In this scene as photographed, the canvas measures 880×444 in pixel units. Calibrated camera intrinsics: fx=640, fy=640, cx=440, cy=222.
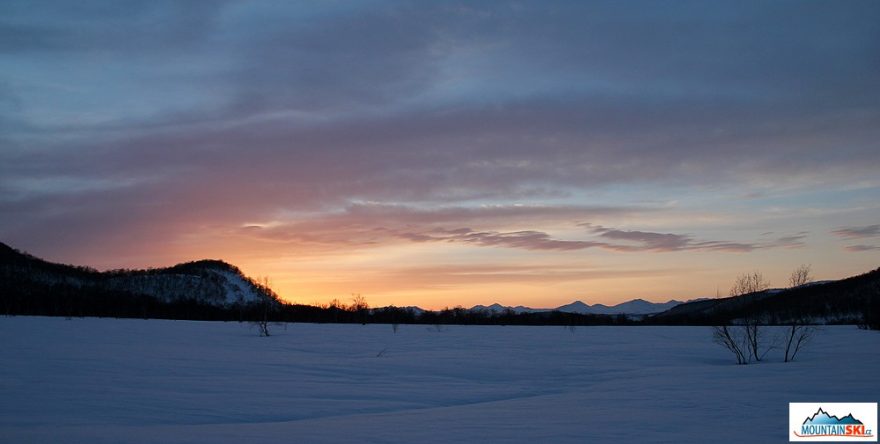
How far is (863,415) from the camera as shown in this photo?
10.2 meters

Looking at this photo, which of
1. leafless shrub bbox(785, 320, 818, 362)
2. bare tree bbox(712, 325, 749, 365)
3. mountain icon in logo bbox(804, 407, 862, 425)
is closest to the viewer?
mountain icon in logo bbox(804, 407, 862, 425)

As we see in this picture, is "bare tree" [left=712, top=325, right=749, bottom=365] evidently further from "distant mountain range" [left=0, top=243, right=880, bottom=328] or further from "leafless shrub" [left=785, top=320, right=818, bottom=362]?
"distant mountain range" [left=0, top=243, right=880, bottom=328]

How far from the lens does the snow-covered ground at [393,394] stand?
9.90 m

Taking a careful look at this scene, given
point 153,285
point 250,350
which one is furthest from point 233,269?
point 250,350

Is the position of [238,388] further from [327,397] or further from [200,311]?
[200,311]

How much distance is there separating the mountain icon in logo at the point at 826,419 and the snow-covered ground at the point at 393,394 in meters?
0.44

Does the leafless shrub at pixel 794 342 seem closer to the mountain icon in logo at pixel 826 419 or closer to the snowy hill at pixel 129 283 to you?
the mountain icon in logo at pixel 826 419

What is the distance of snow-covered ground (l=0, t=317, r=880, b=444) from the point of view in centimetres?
990

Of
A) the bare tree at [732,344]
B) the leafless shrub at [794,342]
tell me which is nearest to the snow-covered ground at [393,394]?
the leafless shrub at [794,342]

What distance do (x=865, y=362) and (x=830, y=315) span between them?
9450 centimetres

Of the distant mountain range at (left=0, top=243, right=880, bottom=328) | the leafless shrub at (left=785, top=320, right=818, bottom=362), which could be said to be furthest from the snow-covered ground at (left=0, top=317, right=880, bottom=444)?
the distant mountain range at (left=0, top=243, right=880, bottom=328)

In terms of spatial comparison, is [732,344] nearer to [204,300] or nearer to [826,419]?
[826,419]

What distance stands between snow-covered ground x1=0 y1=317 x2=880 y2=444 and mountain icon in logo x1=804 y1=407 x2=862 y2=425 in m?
0.44

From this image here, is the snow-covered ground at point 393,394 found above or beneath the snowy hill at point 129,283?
beneath
